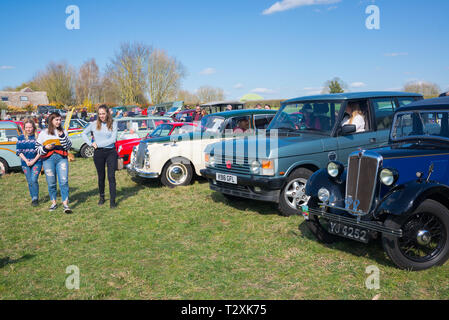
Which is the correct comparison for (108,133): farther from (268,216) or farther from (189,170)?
(268,216)

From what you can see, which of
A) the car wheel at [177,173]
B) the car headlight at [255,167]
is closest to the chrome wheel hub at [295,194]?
the car headlight at [255,167]

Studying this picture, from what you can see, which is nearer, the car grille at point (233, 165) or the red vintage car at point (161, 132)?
the car grille at point (233, 165)

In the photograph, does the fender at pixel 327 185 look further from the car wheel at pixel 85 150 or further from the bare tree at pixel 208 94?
the bare tree at pixel 208 94

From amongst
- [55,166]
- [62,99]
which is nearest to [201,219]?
[55,166]

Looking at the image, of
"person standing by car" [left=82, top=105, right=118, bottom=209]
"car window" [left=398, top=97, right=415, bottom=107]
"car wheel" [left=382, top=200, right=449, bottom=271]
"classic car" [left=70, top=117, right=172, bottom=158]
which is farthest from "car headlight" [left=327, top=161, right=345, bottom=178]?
"classic car" [left=70, top=117, right=172, bottom=158]

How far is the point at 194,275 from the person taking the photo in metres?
4.12

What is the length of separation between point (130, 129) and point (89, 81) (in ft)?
188

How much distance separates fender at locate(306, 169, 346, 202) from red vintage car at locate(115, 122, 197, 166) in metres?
5.28

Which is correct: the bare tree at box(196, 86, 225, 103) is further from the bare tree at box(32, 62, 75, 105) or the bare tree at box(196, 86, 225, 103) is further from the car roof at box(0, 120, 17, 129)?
the car roof at box(0, 120, 17, 129)

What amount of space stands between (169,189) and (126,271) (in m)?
4.54

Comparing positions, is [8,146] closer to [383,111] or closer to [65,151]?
[65,151]

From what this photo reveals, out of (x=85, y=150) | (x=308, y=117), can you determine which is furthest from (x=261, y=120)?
(x=85, y=150)

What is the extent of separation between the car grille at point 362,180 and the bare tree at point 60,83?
7151cm

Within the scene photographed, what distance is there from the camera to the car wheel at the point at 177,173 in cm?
893
